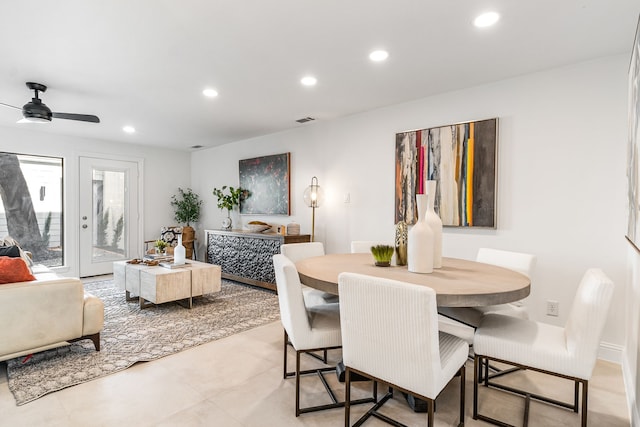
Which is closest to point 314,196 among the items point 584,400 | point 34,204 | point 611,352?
point 611,352

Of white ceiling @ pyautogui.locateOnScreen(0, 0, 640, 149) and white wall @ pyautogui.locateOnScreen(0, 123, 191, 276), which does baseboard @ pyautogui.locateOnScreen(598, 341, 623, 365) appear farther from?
white wall @ pyautogui.locateOnScreen(0, 123, 191, 276)

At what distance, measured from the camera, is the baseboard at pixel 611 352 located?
101 inches

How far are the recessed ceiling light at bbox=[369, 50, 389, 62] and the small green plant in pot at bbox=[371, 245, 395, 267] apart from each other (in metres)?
1.49

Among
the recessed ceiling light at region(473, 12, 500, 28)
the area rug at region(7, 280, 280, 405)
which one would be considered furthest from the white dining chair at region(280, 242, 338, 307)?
the recessed ceiling light at region(473, 12, 500, 28)

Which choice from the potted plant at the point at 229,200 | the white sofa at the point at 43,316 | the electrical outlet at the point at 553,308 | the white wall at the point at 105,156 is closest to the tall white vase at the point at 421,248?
the electrical outlet at the point at 553,308

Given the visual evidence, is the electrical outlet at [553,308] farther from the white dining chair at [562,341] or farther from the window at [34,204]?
the window at [34,204]

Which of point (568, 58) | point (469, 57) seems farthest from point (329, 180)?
point (568, 58)

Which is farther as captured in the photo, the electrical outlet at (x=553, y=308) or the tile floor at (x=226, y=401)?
the electrical outlet at (x=553, y=308)

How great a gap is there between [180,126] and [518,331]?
4763 millimetres

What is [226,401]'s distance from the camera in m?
2.04

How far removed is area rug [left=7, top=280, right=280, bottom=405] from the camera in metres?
2.29

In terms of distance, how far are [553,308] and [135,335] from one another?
12.1ft

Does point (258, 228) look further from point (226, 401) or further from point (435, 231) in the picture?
point (435, 231)

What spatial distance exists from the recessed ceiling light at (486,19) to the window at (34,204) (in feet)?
20.1
